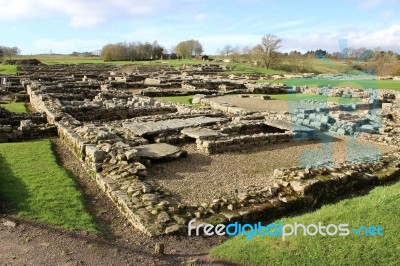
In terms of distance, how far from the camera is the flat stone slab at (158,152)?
10.0 metres

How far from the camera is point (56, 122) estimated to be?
1395cm

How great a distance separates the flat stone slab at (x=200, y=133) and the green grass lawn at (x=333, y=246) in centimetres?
577

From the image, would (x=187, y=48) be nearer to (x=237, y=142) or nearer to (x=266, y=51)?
(x=266, y=51)

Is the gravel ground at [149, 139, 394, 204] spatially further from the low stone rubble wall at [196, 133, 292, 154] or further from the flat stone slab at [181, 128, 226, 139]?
the flat stone slab at [181, 128, 226, 139]

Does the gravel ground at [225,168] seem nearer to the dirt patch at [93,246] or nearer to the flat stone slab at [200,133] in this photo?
the flat stone slab at [200,133]

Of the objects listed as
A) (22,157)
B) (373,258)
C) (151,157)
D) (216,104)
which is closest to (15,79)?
(216,104)

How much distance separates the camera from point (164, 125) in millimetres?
13281

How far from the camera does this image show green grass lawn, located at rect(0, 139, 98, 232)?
6.74 meters

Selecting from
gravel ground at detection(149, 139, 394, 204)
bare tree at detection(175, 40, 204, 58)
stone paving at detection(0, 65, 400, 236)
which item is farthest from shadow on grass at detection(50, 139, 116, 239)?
bare tree at detection(175, 40, 204, 58)

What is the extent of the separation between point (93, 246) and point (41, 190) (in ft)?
8.97

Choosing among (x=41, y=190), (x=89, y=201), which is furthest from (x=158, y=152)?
(x=41, y=190)

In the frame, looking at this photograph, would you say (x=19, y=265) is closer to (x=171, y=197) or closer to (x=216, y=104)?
(x=171, y=197)

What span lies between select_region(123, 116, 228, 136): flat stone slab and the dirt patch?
5646mm

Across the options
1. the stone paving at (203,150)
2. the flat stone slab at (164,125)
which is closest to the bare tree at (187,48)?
the stone paving at (203,150)
